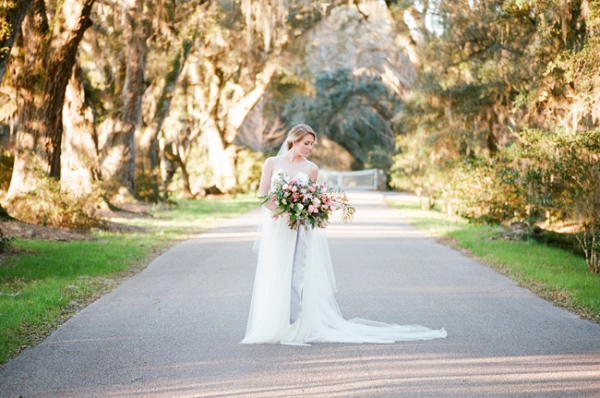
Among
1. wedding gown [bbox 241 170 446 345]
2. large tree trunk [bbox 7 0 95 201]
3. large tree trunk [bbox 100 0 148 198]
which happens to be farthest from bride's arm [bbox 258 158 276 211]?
large tree trunk [bbox 100 0 148 198]

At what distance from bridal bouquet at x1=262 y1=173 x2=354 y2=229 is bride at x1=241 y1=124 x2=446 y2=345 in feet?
0.41

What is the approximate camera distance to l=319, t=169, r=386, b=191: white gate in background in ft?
187

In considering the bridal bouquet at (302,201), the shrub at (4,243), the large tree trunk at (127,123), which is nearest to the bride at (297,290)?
the bridal bouquet at (302,201)

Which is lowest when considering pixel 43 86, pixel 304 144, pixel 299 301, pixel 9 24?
pixel 299 301

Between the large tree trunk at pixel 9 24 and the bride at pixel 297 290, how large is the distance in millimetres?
6307

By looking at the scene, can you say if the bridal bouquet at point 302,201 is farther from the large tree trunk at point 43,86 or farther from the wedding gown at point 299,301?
the large tree trunk at point 43,86

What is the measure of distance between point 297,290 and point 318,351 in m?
0.84

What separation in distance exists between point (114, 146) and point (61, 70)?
8.51m

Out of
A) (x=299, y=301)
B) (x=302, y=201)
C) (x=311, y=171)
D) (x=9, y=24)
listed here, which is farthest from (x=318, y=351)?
(x=9, y=24)

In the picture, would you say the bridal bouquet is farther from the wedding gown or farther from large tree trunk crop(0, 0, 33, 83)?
large tree trunk crop(0, 0, 33, 83)

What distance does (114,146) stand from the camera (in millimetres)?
26125

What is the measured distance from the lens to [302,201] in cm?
761

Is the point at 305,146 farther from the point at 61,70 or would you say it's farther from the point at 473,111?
the point at 473,111

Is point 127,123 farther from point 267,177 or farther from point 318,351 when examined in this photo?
point 318,351
